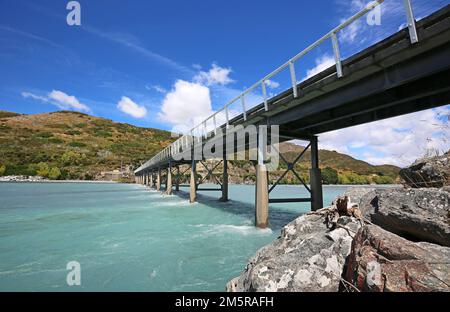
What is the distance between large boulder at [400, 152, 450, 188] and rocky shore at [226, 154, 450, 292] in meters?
0.02

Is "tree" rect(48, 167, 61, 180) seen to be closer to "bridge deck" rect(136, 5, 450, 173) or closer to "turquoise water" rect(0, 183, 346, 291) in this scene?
"turquoise water" rect(0, 183, 346, 291)

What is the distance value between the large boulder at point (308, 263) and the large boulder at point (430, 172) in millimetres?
1596

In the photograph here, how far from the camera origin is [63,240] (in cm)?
1090

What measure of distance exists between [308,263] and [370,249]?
0.92 meters

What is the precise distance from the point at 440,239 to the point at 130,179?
332 feet

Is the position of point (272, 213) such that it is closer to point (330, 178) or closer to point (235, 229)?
point (235, 229)

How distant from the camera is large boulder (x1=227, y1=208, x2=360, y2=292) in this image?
337cm

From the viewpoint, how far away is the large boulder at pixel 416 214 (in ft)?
10.7

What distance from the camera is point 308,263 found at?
3.60 meters

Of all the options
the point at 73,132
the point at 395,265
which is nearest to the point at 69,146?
the point at 73,132
